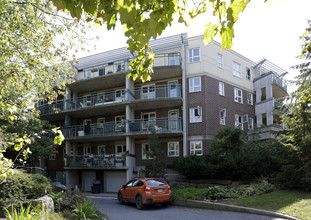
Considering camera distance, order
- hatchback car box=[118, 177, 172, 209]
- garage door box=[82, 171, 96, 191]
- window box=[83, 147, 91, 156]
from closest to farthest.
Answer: hatchback car box=[118, 177, 172, 209] < garage door box=[82, 171, 96, 191] < window box=[83, 147, 91, 156]

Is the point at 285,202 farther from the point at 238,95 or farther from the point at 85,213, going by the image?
the point at 238,95

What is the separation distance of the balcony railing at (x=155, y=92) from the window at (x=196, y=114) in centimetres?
188

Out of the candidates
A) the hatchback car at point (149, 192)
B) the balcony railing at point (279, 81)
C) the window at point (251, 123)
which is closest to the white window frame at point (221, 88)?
the window at point (251, 123)

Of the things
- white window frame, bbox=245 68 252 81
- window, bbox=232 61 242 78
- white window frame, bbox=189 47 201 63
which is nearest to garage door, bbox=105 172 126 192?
white window frame, bbox=189 47 201 63

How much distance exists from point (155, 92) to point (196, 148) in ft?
20.7

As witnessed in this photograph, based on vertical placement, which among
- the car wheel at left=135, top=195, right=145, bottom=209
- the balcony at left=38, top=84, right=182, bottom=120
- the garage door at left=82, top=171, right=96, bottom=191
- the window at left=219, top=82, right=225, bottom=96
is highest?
the window at left=219, top=82, right=225, bottom=96

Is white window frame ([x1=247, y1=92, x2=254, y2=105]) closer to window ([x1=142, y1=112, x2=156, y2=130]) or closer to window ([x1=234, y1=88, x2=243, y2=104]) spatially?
window ([x1=234, y1=88, x2=243, y2=104])

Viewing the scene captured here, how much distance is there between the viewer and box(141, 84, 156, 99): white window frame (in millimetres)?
26609

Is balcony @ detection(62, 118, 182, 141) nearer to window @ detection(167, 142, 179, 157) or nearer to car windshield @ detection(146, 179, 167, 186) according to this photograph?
window @ detection(167, 142, 179, 157)

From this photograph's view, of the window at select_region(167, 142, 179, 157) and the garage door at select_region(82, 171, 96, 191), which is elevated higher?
the window at select_region(167, 142, 179, 157)

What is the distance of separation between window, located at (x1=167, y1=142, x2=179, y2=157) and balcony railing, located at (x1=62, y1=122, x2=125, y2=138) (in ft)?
14.6

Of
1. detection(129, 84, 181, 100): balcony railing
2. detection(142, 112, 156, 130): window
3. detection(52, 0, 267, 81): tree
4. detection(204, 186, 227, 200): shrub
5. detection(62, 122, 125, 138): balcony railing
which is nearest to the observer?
detection(52, 0, 267, 81): tree

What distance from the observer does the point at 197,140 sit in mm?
24844

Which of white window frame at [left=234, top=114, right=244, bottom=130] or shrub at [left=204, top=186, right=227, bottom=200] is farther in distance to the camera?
white window frame at [left=234, top=114, right=244, bottom=130]
